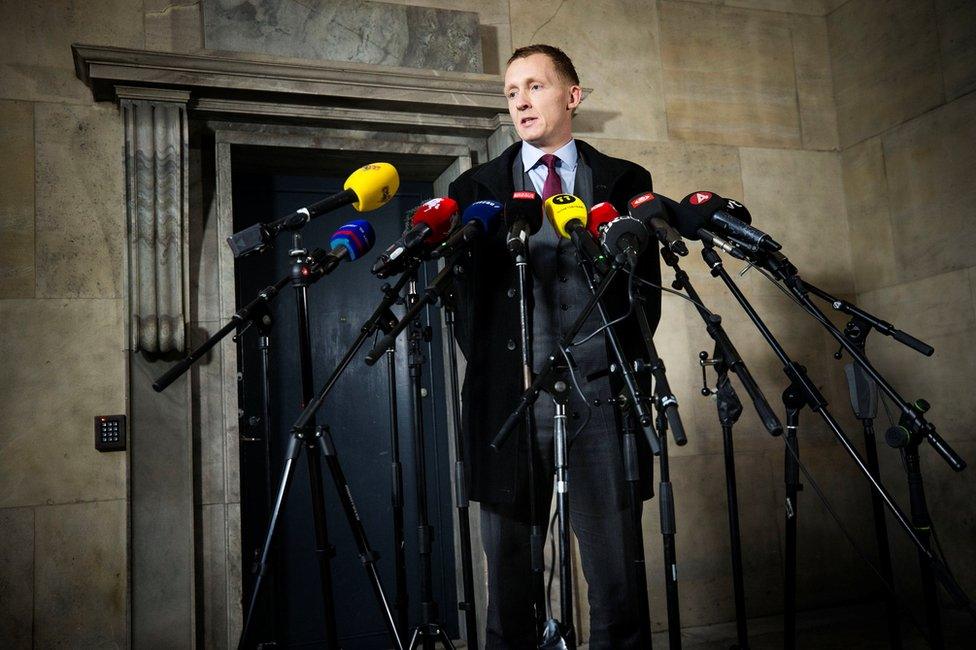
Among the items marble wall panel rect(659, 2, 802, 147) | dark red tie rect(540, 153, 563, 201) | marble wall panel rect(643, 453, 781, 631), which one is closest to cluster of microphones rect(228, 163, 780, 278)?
dark red tie rect(540, 153, 563, 201)

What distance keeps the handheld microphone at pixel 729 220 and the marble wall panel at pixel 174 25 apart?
2.38 meters

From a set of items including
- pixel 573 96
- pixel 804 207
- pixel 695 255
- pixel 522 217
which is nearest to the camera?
pixel 522 217

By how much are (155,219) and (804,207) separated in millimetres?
3139

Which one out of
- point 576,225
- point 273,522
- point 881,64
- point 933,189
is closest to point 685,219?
point 576,225

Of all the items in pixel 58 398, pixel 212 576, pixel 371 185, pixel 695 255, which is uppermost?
pixel 695 255

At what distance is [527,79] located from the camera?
2.24 meters

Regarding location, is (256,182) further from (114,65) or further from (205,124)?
(114,65)

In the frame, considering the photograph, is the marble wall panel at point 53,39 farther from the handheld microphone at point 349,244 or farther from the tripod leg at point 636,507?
the tripod leg at point 636,507

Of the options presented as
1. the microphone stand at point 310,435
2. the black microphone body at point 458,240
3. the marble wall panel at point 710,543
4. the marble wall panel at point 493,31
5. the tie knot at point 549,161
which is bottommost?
the marble wall panel at point 710,543

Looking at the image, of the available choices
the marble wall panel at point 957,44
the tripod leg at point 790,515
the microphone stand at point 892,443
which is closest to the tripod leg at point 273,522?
the microphone stand at point 892,443

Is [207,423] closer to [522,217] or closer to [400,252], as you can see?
[400,252]

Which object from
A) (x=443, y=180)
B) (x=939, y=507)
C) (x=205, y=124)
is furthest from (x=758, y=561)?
(x=205, y=124)

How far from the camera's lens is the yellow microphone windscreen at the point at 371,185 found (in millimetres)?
2016

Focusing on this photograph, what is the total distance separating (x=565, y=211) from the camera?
5.90 ft
